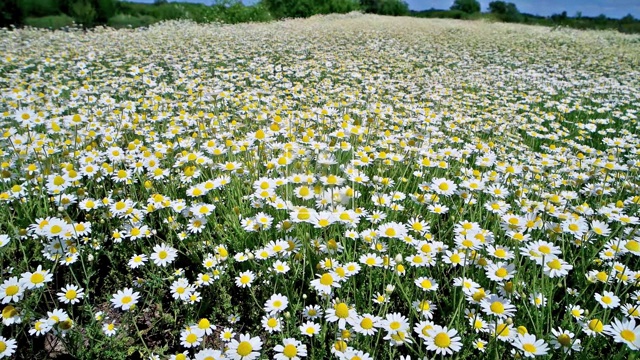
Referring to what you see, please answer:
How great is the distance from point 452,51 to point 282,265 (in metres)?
11.4

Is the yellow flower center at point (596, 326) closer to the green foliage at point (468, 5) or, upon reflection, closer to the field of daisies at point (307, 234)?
the field of daisies at point (307, 234)

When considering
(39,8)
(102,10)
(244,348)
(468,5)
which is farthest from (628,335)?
(468,5)

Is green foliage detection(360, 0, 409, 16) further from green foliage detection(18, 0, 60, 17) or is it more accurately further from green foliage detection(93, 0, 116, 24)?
green foliage detection(18, 0, 60, 17)

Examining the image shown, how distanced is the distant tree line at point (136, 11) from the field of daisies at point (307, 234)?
14061mm

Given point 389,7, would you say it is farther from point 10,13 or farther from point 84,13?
point 10,13

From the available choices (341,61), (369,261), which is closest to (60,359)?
(369,261)

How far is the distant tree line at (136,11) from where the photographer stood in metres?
15.9

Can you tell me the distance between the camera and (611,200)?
305 centimetres

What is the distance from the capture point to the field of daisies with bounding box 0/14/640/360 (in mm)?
1840

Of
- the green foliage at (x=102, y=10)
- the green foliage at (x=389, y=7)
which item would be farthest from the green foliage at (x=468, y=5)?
the green foliage at (x=102, y=10)

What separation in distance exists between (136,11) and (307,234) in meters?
29.1

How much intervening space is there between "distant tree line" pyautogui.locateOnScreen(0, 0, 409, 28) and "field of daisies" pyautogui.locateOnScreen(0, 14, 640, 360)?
14.1 meters

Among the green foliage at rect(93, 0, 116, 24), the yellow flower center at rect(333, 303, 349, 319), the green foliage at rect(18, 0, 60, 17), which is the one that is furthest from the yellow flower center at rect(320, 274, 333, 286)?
the green foliage at rect(18, 0, 60, 17)

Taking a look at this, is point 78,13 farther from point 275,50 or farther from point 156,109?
point 156,109
